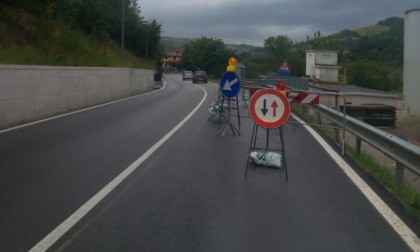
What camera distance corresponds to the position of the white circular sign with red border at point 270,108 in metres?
9.70

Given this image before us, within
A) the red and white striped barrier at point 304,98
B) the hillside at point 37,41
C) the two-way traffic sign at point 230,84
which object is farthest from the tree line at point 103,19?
the red and white striped barrier at point 304,98

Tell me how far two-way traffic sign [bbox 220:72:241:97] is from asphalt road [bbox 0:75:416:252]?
2391mm

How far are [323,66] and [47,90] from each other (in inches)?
1912

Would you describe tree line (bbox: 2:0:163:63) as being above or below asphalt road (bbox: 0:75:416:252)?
above

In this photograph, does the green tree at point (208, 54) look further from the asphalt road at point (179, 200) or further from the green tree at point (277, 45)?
the asphalt road at point (179, 200)

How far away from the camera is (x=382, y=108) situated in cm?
2780

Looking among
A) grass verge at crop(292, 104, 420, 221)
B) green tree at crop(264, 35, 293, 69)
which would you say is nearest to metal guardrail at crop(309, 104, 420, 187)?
grass verge at crop(292, 104, 420, 221)

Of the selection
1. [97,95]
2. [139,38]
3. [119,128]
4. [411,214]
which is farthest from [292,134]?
[139,38]

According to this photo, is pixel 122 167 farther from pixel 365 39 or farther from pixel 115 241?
pixel 365 39

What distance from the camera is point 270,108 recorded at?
9.77 m

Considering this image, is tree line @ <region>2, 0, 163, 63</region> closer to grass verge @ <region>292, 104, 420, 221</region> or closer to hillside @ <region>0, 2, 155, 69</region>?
hillside @ <region>0, 2, 155, 69</region>

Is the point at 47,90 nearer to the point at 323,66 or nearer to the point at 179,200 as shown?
the point at 179,200

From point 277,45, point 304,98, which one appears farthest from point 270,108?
point 277,45

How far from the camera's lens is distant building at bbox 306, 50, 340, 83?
6278cm
